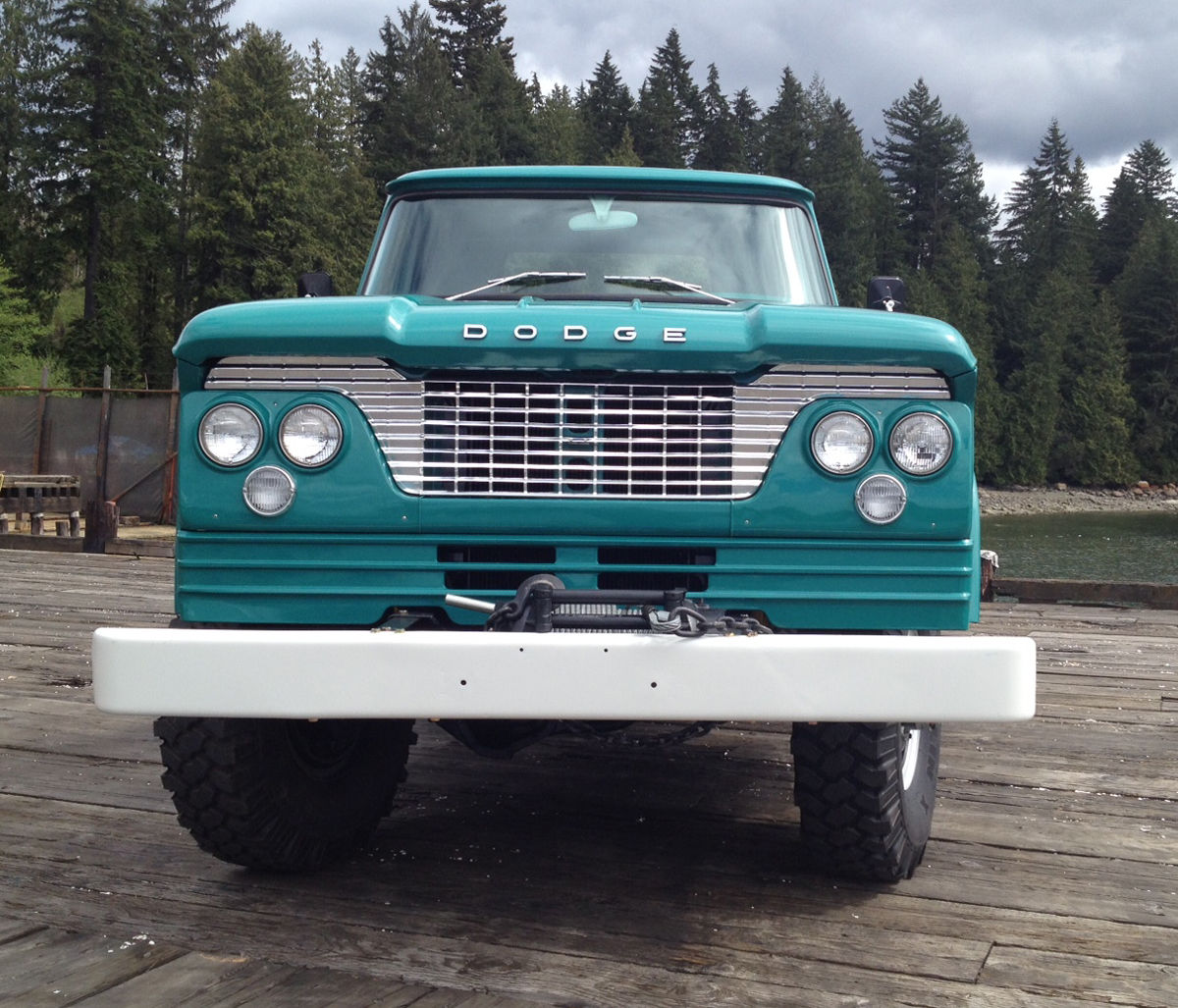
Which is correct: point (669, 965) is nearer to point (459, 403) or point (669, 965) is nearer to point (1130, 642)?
point (459, 403)

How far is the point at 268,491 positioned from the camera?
123 inches

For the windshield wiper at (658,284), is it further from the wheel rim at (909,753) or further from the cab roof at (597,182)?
the wheel rim at (909,753)

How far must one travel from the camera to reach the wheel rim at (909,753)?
338cm

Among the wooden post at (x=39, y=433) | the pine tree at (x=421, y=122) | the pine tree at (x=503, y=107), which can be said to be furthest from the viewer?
the pine tree at (x=503, y=107)

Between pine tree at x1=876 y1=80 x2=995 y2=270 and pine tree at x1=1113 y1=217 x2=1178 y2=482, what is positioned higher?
pine tree at x1=876 y1=80 x2=995 y2=270

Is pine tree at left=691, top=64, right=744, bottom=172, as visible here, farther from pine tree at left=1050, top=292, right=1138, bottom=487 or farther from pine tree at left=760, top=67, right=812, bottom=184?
pine tree at left=1050, top=292, right=1138, bottom=487

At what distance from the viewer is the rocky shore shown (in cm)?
7612

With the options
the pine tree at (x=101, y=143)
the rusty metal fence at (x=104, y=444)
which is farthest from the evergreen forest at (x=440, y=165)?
the rusty metal fence at (x=104, y=444)

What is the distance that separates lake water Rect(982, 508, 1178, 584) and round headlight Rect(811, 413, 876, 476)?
22.3m

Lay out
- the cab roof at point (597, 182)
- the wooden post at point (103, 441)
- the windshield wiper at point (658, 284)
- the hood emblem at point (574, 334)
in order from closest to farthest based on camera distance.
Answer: the hood emblem at point (574, 334)
the windshield wiper at point (658, 284)
the cab roof at point (597, 182)
the wooden post at point (103, 441)

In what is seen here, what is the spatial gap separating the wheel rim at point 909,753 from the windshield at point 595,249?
4.41ft

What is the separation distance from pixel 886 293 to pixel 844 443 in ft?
5.81

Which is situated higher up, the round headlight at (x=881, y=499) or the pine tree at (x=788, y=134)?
the pine tree at (x=788, y=134)

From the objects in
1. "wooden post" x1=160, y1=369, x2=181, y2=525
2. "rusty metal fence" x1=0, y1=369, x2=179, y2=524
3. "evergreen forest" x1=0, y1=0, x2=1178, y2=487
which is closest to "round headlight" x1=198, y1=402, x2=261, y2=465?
"rusty metal fence" x1=0, y1=369, x2=179, y2=524
